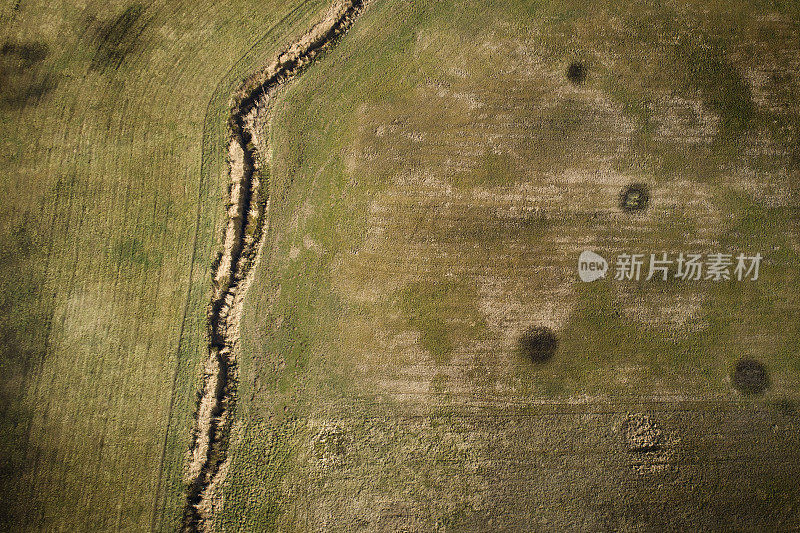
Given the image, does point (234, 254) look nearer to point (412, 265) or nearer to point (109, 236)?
point (109, 236)

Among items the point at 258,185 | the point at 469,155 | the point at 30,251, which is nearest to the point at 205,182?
the point at 258,185

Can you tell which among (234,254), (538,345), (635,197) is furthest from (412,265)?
(635,197)

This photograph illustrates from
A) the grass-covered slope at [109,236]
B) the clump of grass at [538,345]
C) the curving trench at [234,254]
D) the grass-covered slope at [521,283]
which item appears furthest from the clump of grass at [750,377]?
the grass-covered slope at [109,236]

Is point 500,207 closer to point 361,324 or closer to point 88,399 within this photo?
point 361,324

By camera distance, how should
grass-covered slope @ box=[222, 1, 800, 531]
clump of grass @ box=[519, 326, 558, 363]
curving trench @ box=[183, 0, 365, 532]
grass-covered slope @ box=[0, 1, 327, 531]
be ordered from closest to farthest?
grass-covered slope @ box=[0, 1, 327, 531] → curving trench @ box=[183, 0, 365, 532] → grass-covered slope @ box=[222, 1, 800, 531] → clump of grass @ box=[519, 326, 558, 363]

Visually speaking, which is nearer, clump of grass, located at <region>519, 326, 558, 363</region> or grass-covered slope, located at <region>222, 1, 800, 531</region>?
grass-covered slope, located at <region>222, 1, 800, 531</region>

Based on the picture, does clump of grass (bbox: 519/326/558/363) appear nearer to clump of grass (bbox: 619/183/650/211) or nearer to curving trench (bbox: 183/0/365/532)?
clump of grass (bbox: 619/183/650/211)

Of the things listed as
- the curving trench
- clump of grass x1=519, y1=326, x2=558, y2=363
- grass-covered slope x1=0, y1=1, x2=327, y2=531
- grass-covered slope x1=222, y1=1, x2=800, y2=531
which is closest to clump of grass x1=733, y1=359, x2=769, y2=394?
grass-covered slope x1=222, y1=1, x2=800, y2=531
